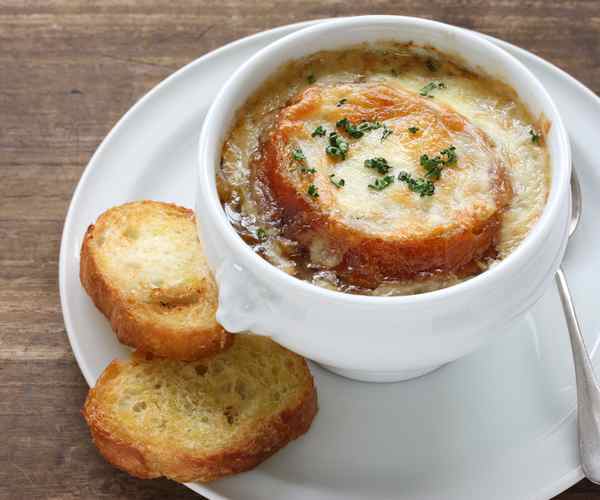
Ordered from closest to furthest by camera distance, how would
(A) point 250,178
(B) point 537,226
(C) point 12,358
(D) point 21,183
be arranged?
(B) point 537,226 < (A) point 250,178 < (C) point 12,358 < (D) point 21,183

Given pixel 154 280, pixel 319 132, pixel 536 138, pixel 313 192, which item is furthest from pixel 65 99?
pixel 536 138

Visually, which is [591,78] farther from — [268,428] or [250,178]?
[268,428]

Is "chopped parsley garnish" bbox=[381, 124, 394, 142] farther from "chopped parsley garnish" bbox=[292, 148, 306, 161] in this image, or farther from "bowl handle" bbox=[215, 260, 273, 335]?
"bowl handle" bbox=[215, 260, 273, 335]

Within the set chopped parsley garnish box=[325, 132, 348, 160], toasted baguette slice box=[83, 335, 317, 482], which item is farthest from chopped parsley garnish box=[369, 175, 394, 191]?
toasted baguette slice box=[83, 335, 317, 482]

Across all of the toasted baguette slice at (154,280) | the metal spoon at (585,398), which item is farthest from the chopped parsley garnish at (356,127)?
the metal spoon at (585,398)

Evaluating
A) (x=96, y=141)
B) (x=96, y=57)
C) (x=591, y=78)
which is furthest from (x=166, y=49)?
(x=591, y=78)

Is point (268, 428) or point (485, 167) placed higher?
point (485, 167)
